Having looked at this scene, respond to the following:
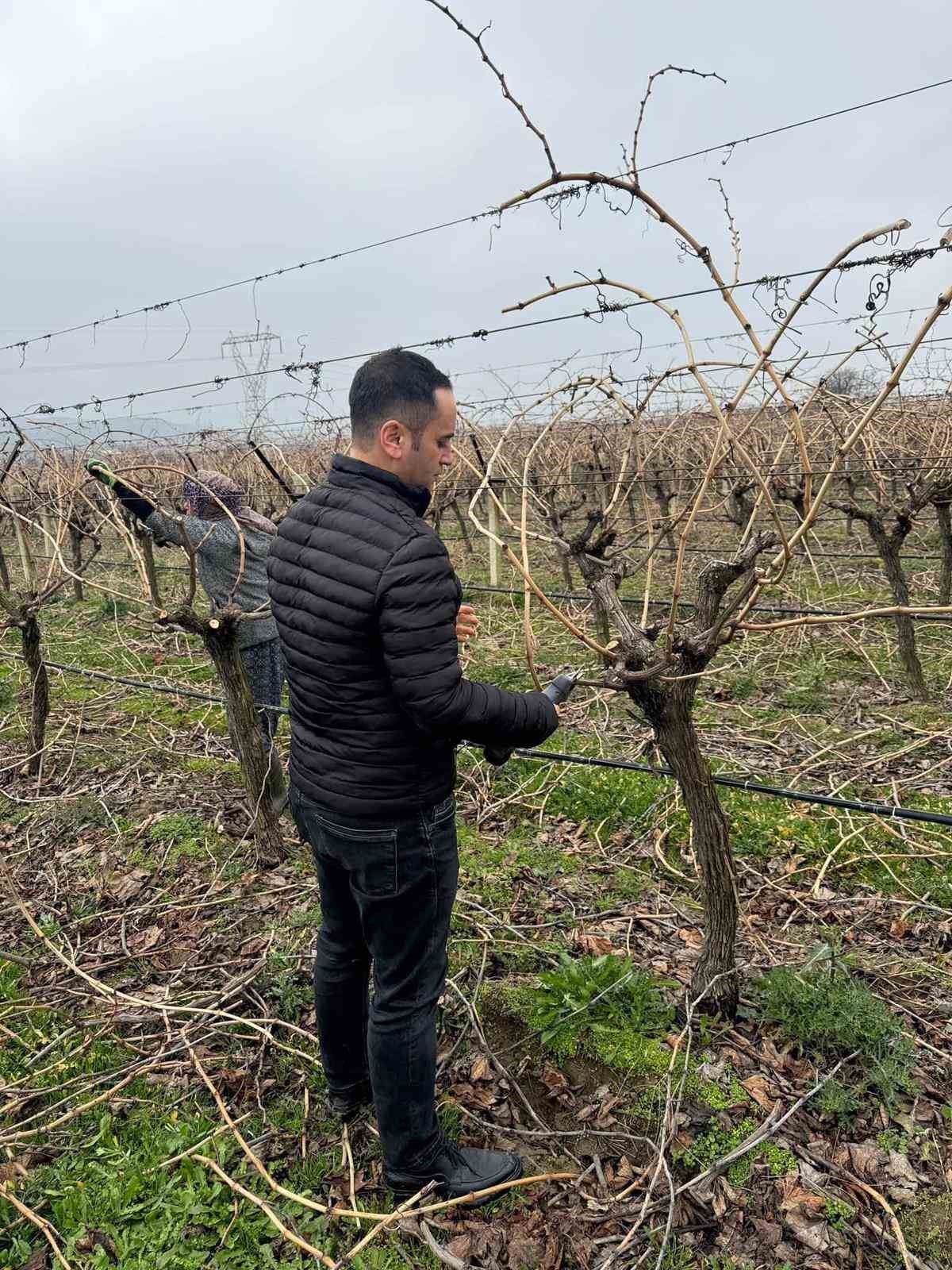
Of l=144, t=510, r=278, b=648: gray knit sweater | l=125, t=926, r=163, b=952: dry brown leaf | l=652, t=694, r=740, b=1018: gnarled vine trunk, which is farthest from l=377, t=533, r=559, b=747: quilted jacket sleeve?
l=144, t=510, r=278, b=648: gray knit sweater

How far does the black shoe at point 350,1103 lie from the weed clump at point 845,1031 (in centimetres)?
130

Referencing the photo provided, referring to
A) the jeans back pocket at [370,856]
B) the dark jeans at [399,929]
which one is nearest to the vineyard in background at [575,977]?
the dark jeans at [399,929]

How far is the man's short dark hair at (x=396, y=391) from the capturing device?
168 centimetres

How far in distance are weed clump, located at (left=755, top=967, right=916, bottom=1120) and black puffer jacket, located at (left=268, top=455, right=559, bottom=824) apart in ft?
4.59

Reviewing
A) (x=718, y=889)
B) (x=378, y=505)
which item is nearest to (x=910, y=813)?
(x=718, y=889)

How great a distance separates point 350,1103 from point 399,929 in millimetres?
828

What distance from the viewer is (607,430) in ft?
44.7

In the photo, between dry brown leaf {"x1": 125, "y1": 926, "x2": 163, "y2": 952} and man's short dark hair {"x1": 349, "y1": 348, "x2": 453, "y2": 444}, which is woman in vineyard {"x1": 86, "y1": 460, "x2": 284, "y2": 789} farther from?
man's short dark hair {"x1": 349, "y1": 348, "x2": 453, "y2": 444}

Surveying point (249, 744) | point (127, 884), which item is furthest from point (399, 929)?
point (127, 884)

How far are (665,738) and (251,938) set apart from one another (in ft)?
6.52

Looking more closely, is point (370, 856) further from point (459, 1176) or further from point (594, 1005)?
point (594, 1005)

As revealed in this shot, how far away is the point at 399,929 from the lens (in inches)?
70.6

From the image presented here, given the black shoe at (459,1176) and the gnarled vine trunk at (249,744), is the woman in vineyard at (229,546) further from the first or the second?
the black shoe at (459,1176)

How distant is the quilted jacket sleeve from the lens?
1.59 metres
